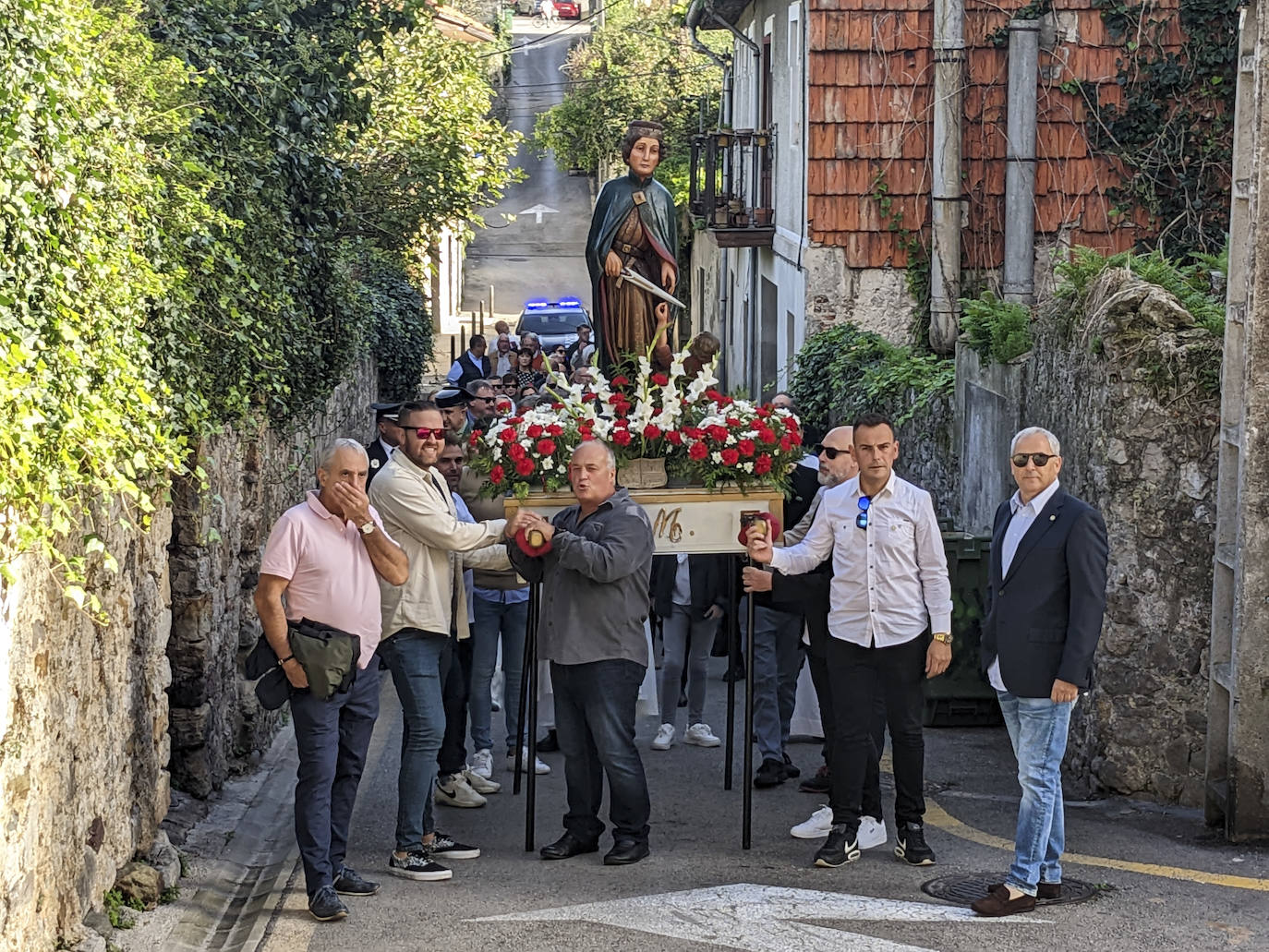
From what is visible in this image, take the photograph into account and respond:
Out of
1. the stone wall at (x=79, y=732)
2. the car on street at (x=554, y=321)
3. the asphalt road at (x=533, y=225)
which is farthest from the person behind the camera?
the asphalt road at (x=533, y=225)

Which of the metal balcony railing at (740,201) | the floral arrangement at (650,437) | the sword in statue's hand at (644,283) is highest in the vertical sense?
the metal balcony railing at (740,201)

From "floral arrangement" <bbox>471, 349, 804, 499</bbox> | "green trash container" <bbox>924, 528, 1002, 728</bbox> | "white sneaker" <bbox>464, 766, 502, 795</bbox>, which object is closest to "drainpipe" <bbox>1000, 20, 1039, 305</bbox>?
"green trash container" <bbox>924, 528, 1002, 728</bbox>

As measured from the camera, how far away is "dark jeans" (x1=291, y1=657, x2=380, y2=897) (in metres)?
6.94

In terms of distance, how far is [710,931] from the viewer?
6625mm

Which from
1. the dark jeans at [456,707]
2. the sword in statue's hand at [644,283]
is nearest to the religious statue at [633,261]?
the sword in statue's hand at [644,283]

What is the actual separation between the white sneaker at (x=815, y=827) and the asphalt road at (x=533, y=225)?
111 feet

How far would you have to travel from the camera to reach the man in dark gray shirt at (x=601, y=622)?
745 cm

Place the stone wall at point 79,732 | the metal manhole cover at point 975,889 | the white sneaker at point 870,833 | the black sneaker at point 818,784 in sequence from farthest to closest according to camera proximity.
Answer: the black sneaker at point 818,784, the white sneaker at point 870,833, the metal manhole cover at point 975,889, the stone wall at point 79,732

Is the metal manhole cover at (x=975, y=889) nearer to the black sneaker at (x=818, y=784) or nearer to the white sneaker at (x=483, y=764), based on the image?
the black sneaker at (x=818, y=784)

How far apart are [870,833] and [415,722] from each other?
2.21m

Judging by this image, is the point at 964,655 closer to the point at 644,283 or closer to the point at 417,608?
the point at 644,283

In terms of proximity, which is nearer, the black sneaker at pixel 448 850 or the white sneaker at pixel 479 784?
the black sneaker at pixel 448 850

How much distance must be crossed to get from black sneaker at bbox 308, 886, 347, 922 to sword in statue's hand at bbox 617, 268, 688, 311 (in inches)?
179

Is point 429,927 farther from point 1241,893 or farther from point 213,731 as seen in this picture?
point 1241,893
